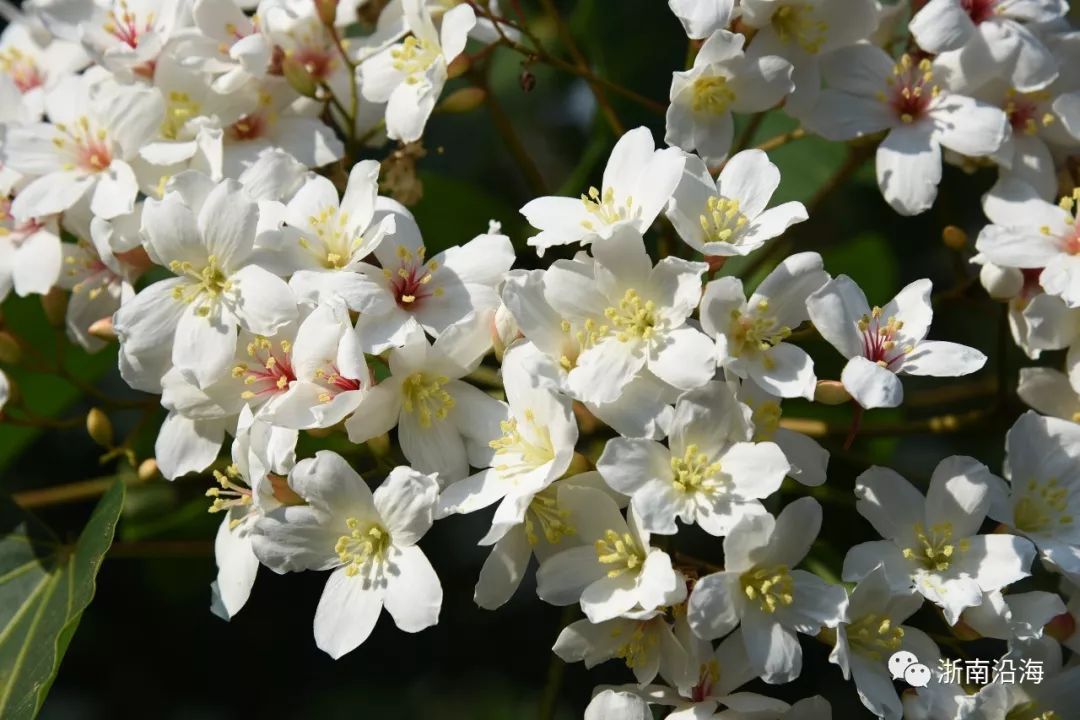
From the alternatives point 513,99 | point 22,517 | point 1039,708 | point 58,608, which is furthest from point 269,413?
point 513,99

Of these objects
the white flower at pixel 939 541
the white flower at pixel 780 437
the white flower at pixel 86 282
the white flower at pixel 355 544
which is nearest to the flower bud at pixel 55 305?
the white flower at pixel 86 282

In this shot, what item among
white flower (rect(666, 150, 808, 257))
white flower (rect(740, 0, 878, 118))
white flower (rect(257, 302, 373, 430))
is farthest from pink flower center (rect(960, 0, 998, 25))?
white flower (rect(257, 302, 373, 430))

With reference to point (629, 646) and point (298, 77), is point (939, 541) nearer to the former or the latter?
point (629, 646)

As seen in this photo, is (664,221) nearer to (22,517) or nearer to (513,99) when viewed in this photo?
(513,99)

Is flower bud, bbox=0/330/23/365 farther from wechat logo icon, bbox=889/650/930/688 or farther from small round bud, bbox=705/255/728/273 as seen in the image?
wechat logo icon, bbox=889/650/930/688

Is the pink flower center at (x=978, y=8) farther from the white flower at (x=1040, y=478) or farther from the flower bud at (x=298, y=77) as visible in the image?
the flower bud at (x=298, y=77)
